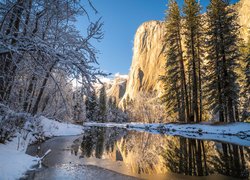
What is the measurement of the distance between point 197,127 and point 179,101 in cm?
705

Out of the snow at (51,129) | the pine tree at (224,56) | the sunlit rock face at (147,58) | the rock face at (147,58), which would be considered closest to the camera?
the snow at (51,129)

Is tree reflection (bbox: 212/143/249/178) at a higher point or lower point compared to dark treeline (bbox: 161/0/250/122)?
lower

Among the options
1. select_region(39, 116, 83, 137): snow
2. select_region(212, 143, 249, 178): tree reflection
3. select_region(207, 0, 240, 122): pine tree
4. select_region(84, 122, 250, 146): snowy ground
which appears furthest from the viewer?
select_region(207, 0, 240, 122): pine tree

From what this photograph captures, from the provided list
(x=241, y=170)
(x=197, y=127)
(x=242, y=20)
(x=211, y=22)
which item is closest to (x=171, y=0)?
(x=211, y=22)

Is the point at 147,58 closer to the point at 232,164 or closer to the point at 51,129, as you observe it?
the point at 51,129

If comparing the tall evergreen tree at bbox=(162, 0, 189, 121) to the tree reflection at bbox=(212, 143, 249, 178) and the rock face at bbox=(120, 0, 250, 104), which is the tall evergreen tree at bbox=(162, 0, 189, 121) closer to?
the tree reflection at bbox=(212, 143, 249, 178)

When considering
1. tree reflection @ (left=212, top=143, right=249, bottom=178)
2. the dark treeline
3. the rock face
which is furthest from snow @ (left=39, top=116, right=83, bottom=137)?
the rock face

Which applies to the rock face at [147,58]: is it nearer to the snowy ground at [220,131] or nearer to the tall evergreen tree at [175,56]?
the tall evergreen tree at [175,56]

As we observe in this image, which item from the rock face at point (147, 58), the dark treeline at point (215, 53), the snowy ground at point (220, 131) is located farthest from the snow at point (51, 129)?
the rock face at point (147, 58)

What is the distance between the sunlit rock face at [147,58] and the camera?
113 metres

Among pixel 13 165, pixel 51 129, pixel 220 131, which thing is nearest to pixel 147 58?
pixel 51 129

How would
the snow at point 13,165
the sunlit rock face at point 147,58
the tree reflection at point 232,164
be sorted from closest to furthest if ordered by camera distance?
the snow at point 13,165
the tree reflection at point 232,164
the sunlit rock face at point 147,58

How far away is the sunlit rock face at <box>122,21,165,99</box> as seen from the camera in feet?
370

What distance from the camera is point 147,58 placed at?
121750 mm
